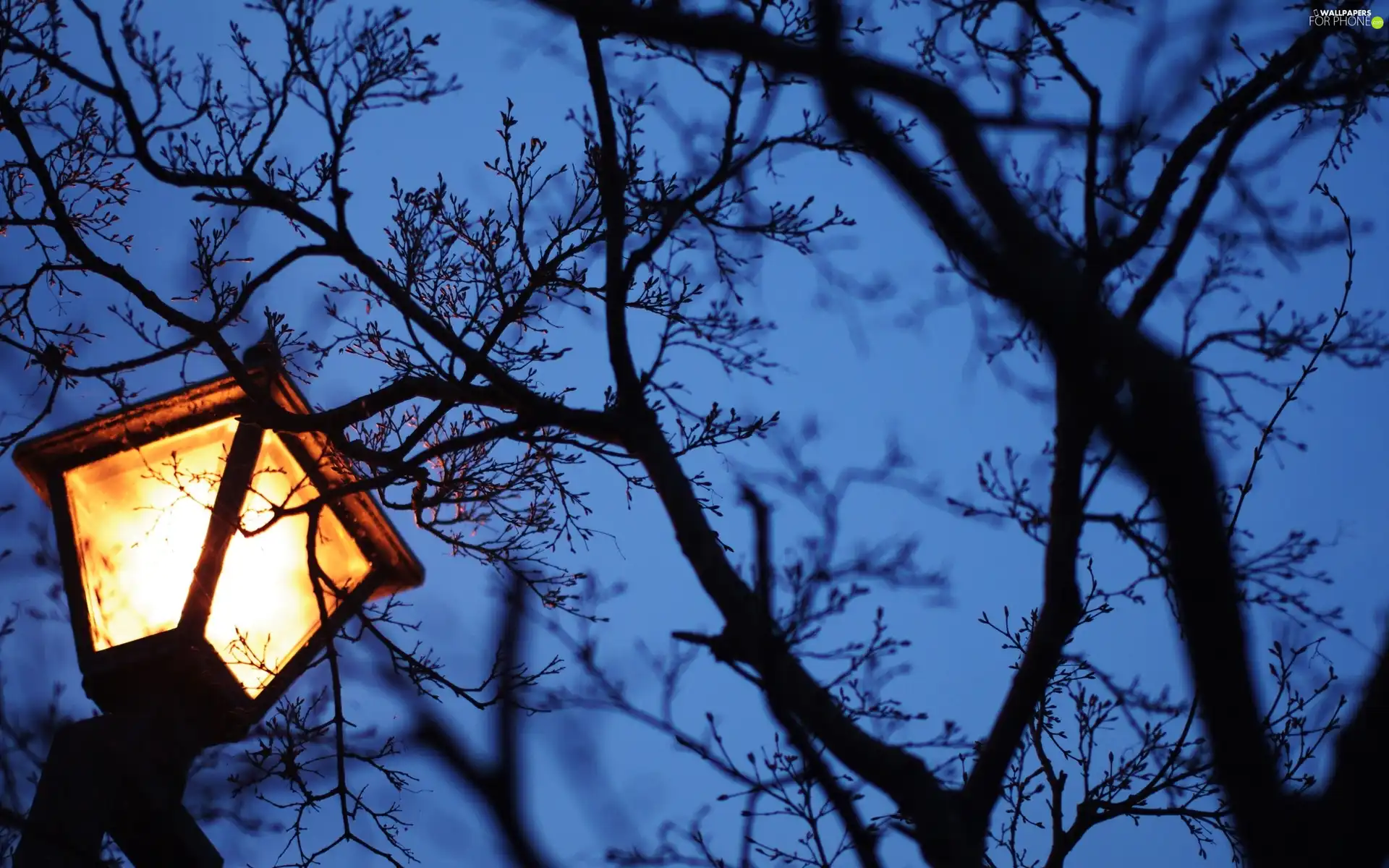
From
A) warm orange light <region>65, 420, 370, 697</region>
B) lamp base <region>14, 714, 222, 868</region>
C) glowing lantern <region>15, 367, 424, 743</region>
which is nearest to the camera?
lamp base <region>14, 714, 222, 868</region>

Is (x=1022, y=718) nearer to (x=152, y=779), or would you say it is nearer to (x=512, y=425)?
(x=512, y=425)

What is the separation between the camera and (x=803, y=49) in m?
2.04

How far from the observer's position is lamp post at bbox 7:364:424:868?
258 centimetres

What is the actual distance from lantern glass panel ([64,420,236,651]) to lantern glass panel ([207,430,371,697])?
4.2 inches

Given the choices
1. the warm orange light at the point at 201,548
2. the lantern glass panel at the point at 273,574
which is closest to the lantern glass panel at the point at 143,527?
the warm orange light at the point at 201,548

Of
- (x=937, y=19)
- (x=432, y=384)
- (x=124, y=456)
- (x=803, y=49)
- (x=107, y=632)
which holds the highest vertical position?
(x=937, y=19)

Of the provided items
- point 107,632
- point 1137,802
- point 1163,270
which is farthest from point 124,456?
point 1137,802

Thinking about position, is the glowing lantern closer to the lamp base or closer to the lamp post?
the lamp post

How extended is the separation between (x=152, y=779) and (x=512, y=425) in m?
1.40

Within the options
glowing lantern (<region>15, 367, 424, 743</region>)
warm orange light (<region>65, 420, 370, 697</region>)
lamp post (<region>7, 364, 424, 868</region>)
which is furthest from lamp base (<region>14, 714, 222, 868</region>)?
warm orange light (<region>65, 420, 370, 697</region>)

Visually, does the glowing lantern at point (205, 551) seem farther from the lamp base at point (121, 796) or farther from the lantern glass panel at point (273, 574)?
the lamp base at point (121, 796)

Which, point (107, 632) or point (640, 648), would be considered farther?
point (640, 648)

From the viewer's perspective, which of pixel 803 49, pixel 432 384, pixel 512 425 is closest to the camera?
pixel 803 49

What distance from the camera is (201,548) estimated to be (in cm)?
293
